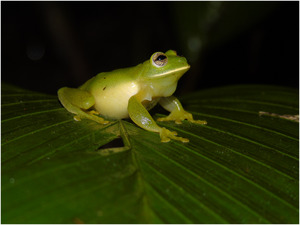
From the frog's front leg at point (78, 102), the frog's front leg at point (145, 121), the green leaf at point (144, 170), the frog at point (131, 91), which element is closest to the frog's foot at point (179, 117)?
the frog at point (131, 91)

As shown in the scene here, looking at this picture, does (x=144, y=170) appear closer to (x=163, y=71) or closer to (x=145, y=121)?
(x=145, y=121)

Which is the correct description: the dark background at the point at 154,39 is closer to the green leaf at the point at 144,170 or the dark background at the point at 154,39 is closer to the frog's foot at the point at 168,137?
the green leaf at the point at 144,170

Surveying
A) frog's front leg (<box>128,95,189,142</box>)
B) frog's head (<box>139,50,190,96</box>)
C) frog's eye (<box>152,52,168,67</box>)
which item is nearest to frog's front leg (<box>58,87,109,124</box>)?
frog's front leg (<box>128,95,189,142</box>)

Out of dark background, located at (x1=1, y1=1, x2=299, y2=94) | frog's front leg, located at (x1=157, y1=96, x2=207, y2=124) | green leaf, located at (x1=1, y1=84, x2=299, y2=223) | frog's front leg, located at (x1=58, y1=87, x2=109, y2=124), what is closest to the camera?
green leaf, located at (x1=1, y1=84, x2=299, y2=223)

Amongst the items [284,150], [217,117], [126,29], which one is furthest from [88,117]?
[126,29]

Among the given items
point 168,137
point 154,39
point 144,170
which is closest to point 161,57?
point 168,137

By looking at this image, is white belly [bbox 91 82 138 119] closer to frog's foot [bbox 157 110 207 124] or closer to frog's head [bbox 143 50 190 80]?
frog's head [bbox 143 50 190 80]

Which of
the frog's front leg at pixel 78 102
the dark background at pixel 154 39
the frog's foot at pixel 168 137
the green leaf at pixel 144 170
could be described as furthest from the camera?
the dark background at pixel 154 39

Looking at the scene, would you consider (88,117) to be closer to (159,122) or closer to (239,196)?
(159,122)

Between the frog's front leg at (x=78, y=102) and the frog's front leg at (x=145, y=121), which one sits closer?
the frog's front leg at (x=145, y=121)
